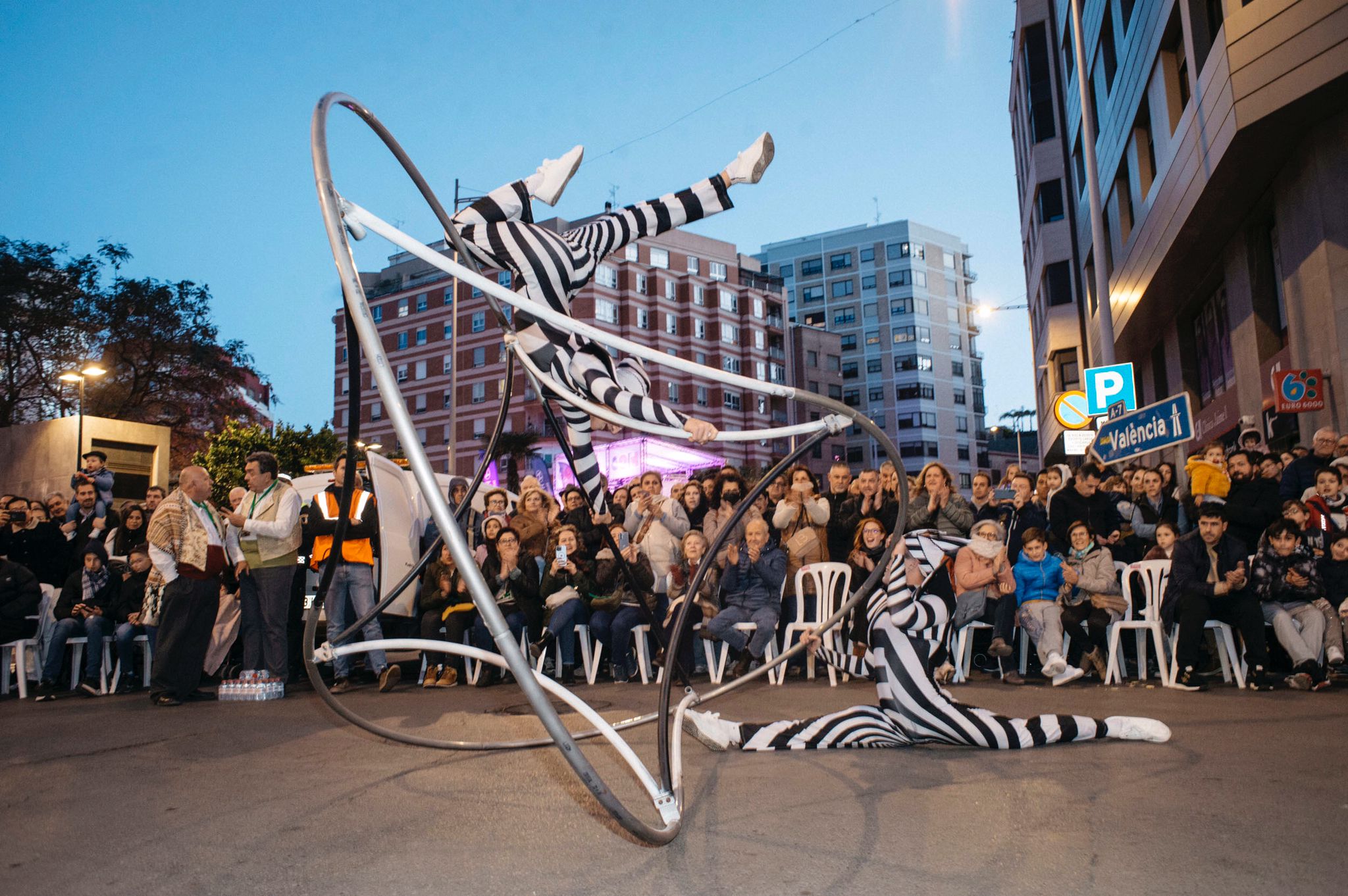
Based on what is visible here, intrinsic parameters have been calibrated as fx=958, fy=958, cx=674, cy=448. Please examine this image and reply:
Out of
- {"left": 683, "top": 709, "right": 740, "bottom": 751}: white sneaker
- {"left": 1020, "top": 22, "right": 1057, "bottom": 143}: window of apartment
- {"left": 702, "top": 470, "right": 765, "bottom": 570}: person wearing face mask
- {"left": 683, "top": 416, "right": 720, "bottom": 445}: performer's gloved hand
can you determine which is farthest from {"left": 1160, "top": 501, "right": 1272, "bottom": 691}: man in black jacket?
{"left": 1020, "top": 22, "right": 1057, "bottom": 143}: window of apartment

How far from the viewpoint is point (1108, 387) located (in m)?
13.3

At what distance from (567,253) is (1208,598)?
578 centimetres

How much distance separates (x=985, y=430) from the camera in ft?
267

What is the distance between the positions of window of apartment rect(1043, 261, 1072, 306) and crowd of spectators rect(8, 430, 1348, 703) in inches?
922

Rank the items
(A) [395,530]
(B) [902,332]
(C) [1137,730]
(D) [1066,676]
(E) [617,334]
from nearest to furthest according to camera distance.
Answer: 1. (C) [1137,730]
2. (D) [1066,676]
3. (A) [395,530]
4. (E) [617,334]
5. (B) [902,332]

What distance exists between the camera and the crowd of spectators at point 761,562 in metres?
7.34

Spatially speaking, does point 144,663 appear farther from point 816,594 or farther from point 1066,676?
point 1066,676

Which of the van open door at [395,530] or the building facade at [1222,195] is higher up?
the building facade at [1222,195]

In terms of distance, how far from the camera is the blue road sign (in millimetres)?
8398

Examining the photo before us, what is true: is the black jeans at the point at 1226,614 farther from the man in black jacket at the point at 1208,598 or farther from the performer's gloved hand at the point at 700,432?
the performer's gloved hand at the point at 700,432

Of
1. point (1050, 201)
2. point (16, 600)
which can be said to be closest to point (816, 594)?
point (16, 600)

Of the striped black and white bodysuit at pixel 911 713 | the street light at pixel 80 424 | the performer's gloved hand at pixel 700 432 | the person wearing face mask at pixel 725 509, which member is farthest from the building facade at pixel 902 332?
the performer's gloved hand at pixel 700 432

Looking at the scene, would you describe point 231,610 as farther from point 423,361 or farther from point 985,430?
point 985,430

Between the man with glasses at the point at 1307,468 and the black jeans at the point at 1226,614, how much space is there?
2.11 metres
